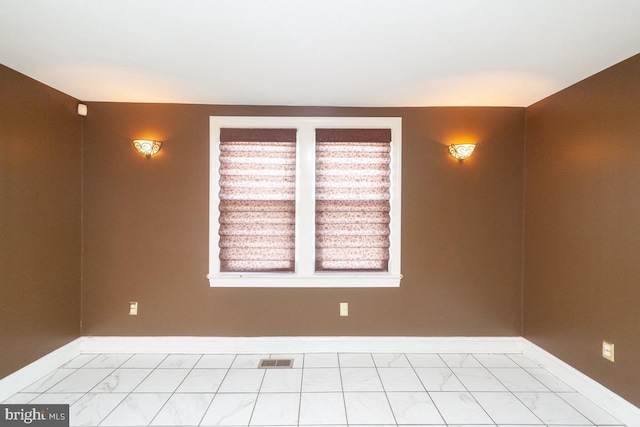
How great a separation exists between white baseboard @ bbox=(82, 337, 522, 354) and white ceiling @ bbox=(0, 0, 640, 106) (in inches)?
95.9

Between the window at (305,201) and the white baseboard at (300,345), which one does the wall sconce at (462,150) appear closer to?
the window at (305,201)

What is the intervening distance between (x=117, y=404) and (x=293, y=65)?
289 centimetres

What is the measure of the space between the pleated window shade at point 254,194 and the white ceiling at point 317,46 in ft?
1.50

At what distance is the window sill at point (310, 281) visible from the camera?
122 inches

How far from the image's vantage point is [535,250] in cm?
301

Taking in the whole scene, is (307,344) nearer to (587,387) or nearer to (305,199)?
(305,199)

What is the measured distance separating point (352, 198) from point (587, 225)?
6.49 feet

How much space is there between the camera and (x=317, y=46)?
203 centimetres

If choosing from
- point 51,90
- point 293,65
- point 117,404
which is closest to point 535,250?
point 293,65

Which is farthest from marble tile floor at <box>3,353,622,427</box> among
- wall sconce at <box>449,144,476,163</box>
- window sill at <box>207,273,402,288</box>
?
wall sconce at <box>449,144,476,163</box>

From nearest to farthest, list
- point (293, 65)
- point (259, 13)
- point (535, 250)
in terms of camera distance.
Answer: point (259, 13) → point (293, 65) → point (535, 250)

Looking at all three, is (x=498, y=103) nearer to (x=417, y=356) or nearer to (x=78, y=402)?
(x=417, y=356)

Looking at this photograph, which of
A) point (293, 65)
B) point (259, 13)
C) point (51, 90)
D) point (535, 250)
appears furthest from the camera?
point (535, 250)
